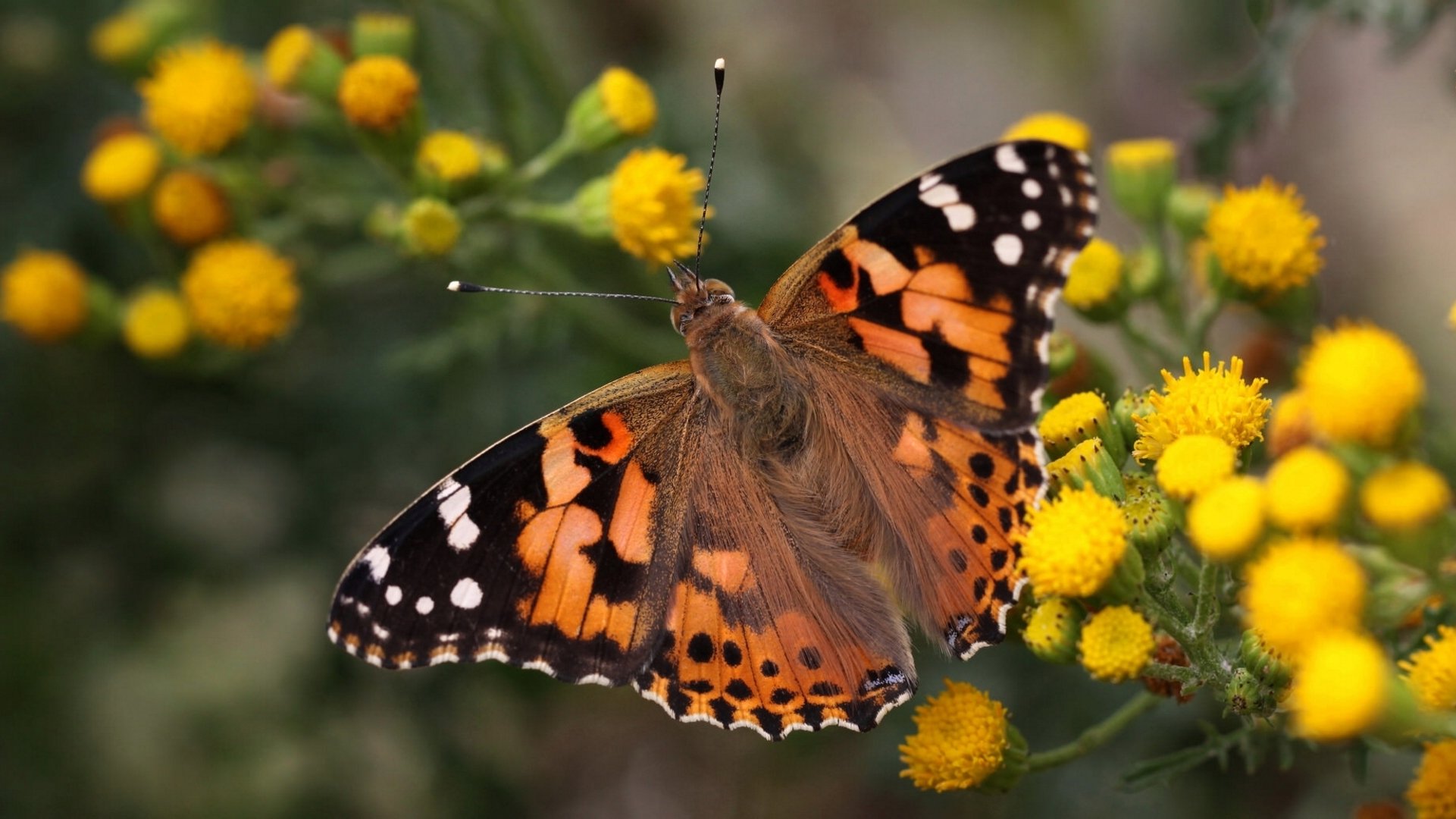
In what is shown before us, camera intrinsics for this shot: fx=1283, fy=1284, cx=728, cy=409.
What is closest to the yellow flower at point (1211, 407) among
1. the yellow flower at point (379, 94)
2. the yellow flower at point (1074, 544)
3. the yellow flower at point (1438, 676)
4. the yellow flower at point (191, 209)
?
the yellow flower at point (1074, 544)

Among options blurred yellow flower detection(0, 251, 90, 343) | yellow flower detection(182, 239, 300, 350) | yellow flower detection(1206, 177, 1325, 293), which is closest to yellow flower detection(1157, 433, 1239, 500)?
yellow flower detection(1206, 177, 1325, 293)

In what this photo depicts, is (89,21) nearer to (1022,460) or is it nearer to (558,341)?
(558,341)

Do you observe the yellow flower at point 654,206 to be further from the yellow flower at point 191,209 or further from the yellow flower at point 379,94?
the yellow flower at point 191,209

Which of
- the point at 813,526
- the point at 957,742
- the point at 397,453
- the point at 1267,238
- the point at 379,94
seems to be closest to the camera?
the point at 957,742

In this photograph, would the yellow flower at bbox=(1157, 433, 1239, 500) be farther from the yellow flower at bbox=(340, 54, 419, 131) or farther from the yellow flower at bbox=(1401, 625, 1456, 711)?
the yellow flower at bbox=(340, 54, 419, 131)

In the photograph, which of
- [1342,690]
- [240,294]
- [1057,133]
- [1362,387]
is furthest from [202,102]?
[1342,690]

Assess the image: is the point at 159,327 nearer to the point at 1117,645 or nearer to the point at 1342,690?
the point at 1117,645
